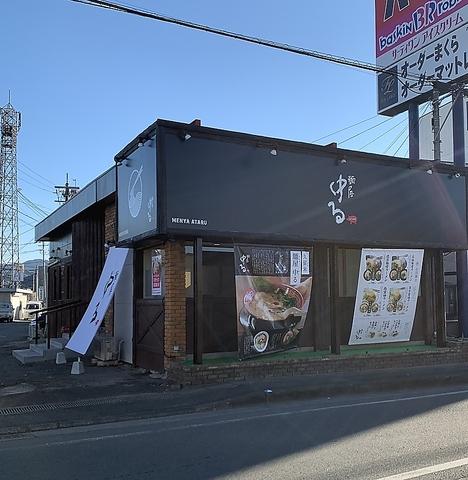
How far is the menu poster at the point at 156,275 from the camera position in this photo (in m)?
12.4

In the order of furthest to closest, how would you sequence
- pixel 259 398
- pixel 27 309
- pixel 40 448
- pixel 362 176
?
pixel 27 309 < pixel 362 176 < pixel 259 398 < pixel 40 448

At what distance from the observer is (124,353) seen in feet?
46.1

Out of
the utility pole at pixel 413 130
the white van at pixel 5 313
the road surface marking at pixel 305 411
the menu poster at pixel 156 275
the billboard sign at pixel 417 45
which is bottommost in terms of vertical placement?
the white van at pixel 5 313

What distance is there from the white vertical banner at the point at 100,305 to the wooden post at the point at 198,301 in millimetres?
2188

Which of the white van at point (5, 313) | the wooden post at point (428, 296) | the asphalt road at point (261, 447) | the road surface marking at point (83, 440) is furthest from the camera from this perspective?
the white van at point (5, 313)

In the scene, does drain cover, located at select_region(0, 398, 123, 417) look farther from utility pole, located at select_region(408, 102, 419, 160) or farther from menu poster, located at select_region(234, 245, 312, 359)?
utility pole, located at select_region(408, 102, 419, 160)

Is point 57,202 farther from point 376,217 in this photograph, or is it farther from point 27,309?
point 376,217

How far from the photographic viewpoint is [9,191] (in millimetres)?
75438

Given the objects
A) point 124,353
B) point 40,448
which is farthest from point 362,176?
point 40,448

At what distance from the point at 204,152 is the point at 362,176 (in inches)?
162

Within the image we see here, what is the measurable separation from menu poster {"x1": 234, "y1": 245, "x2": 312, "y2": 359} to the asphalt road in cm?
271

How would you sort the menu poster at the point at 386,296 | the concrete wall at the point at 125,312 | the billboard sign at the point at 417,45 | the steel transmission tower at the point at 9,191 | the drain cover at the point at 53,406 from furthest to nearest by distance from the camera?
the steel transmission tower at the point at 9,191 < the billboard sign at the point at 417,45 < the concrete wall at the point at 125,312 < the menu poster at the point at 386,296 < the drain cover at the point at 53,406

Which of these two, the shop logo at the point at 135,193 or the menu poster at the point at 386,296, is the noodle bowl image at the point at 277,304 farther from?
the shop logo at the point at 135,193

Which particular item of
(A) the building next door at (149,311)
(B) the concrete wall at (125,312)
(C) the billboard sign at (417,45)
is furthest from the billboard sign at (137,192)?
(C) the billboard sign at (417,45)
